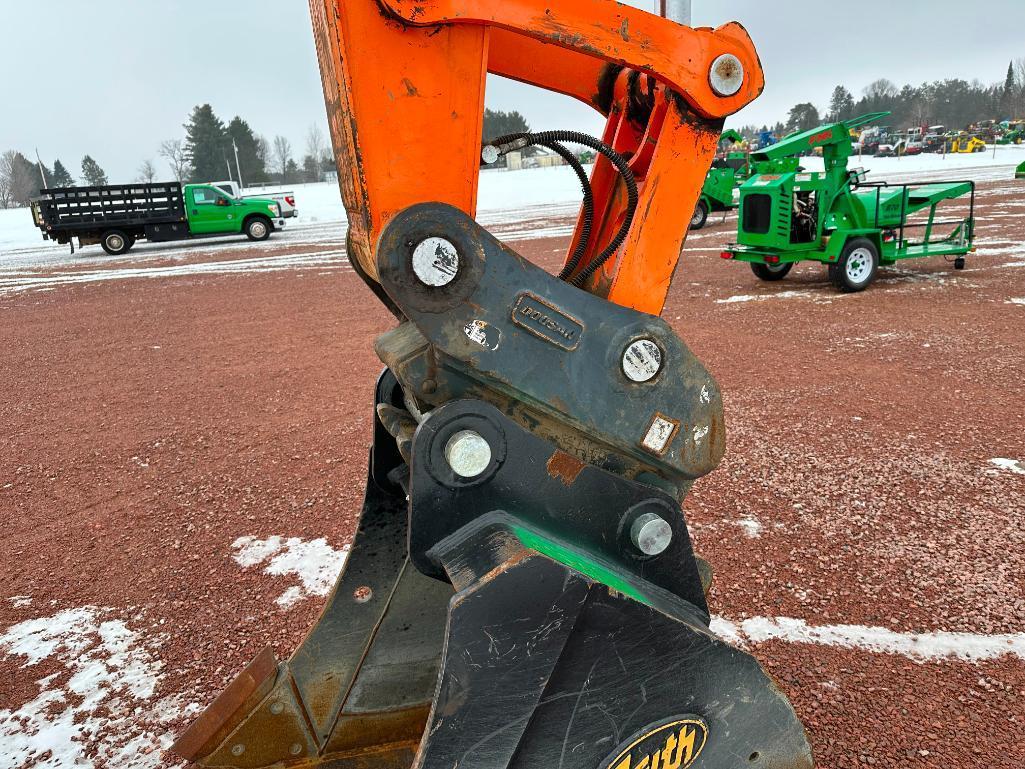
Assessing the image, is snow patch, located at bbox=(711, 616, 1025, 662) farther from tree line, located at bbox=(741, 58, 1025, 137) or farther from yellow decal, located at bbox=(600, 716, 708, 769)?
tree line, located at bbox=(741, 58, 1025, 137)

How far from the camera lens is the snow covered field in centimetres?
2059

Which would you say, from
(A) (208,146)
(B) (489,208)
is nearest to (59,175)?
(A) (208,146)

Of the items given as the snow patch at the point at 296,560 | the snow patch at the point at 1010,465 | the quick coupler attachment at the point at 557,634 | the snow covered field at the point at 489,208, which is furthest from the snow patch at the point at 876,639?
the snow covered field at the point at 489,208

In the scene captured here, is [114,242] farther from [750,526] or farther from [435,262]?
[435,262]

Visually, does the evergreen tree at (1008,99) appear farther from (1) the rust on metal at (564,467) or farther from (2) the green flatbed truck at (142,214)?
(1) the rust on metal at (564,467)

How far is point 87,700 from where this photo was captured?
104 inches

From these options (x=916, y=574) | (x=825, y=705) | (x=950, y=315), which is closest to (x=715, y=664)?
(x=825, y=705)

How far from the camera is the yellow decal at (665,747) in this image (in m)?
1.49

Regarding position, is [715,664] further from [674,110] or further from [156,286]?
[156,286]

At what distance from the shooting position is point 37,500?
14.4 ft

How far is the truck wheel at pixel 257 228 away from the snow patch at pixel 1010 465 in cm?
2114

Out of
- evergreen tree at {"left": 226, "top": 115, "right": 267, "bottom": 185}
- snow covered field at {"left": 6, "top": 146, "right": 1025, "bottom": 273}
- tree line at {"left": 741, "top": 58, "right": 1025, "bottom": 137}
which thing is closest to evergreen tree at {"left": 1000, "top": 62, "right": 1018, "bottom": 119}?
tree line at {"left": 741, "top": 58, "right": 1025, "bottom": 137}

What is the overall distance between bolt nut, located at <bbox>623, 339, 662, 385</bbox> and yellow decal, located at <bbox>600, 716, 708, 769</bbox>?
750 mm

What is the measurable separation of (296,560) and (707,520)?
6.84ft
